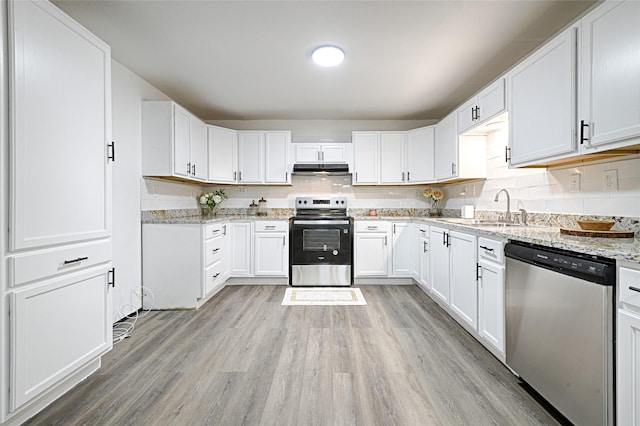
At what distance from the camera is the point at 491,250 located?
7.00 ft

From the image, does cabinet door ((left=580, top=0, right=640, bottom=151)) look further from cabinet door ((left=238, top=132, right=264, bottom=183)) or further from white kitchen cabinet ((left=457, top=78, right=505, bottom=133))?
cabinet door ((left=238, top=132, right=264, bottom=183))

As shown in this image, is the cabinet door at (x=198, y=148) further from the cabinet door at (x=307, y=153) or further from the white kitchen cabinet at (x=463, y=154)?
the white kitchen cabinet at (x=463, y=154)

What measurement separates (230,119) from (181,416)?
404 cm

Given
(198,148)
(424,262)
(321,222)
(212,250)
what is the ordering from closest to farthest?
(212,250), (424,262), (198,148), (321,222)

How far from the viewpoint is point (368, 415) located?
61.6 inches

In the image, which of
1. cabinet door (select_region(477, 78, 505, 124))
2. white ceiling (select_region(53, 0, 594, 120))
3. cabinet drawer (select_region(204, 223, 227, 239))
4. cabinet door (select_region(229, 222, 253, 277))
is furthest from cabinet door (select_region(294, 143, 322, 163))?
cabinet door (select_region(477, 78, 505, 124))

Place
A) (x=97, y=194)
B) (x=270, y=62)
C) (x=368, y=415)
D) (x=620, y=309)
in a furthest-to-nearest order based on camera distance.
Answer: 1. (x=270, y=62)
2. (x=97, y=194)
3. (x=368, y=415)
4. (x=620, y=309)

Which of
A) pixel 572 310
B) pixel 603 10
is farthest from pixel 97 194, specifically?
pixel 603 10

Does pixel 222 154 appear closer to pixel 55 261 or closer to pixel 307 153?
pixel 307 153

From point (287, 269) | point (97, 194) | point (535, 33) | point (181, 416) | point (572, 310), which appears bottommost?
point (181, 416)

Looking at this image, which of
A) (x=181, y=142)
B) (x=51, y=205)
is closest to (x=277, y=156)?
(x=181, y=142)

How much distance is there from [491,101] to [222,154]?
3.22 metres

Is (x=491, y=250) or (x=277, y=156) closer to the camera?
(x=491, y=250)

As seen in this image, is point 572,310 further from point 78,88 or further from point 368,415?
point 78,88
